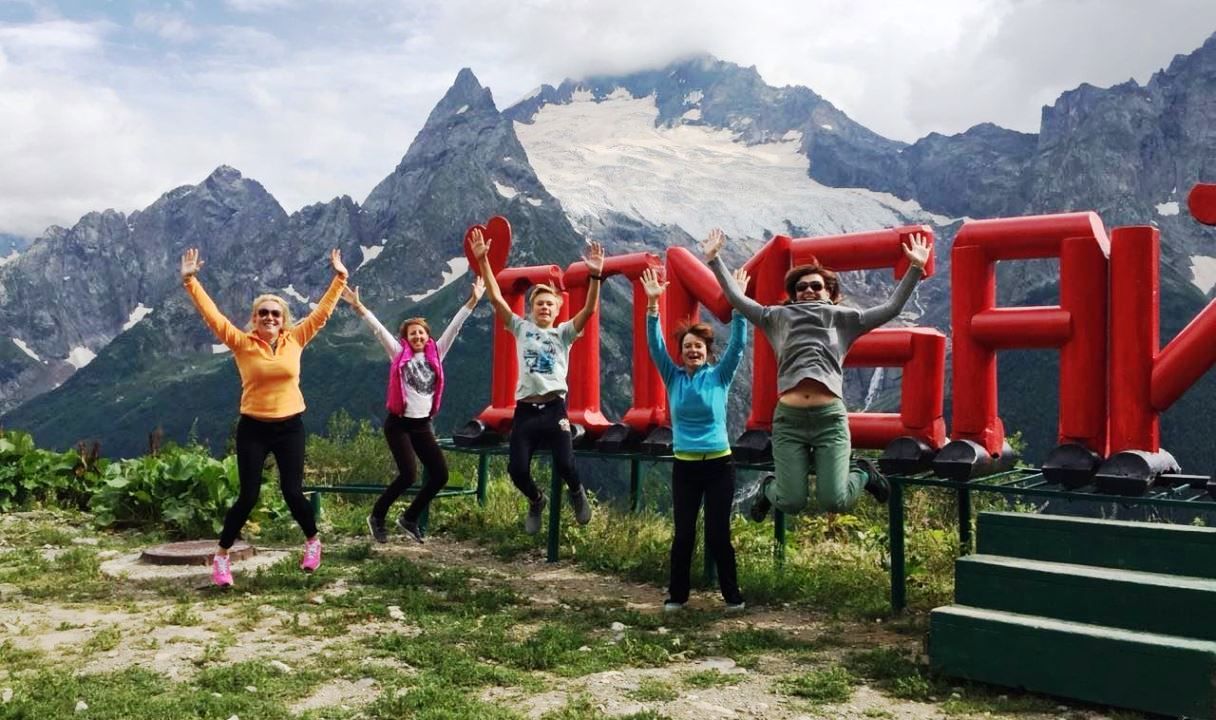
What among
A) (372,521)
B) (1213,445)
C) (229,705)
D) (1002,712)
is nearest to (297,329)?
(372,521)

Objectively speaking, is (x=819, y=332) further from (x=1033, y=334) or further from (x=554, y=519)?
(x=554, y=519)

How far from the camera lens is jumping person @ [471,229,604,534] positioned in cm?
869

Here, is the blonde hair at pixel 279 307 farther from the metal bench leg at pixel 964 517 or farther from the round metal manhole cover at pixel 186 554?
the metal bench leg at pixel 964 517

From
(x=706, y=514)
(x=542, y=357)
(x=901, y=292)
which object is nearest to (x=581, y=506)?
(x=542, y=357)

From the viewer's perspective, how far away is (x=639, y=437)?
9.51m

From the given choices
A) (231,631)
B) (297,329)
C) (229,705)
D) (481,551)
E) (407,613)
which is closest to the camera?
(229,705)

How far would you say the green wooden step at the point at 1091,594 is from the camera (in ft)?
16.9

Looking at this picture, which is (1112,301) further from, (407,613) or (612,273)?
(407,613)

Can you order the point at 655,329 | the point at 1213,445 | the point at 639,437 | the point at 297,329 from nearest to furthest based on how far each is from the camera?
the point at 655,329 → the point at 297,329 → the point at 639,437 → the point at 1213,445

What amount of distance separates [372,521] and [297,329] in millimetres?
2350

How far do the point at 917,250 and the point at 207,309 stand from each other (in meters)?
5.27

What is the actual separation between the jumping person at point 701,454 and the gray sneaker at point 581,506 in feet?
3.82

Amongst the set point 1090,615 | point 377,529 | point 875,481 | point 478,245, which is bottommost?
point 377,529

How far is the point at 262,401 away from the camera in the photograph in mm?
7824
